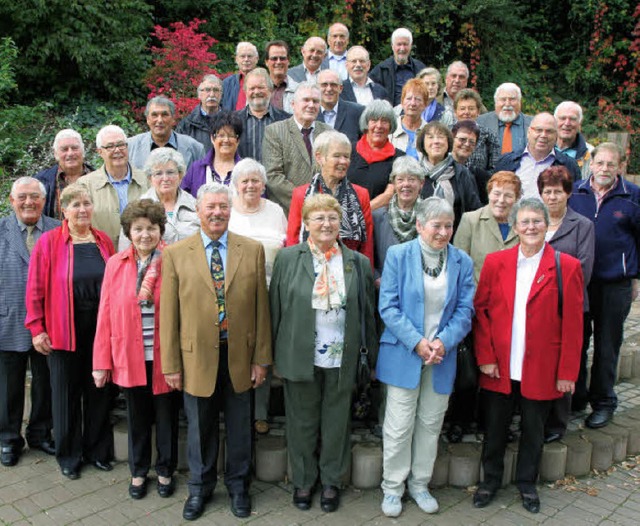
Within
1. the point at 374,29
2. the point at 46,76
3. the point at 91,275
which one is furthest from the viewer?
the point at 374,29

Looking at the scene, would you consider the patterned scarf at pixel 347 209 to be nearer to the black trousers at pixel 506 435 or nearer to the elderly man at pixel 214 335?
the elderly man at pixel 214 335

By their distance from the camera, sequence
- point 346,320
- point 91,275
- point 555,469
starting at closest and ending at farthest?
point 346,320
point 91,275
point 555,469

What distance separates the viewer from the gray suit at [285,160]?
564 cm

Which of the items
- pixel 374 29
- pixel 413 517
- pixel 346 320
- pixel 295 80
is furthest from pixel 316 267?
pixel 374 29

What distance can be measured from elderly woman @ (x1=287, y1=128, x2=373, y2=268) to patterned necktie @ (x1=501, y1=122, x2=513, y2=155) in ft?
8.43

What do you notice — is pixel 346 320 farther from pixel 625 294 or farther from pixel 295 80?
pixel 295 80

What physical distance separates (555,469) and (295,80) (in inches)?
195

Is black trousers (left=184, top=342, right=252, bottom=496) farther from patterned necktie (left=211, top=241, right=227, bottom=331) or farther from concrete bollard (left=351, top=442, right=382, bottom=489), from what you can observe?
concrete bollard (left=351, top=442, right=382, bottom=489)

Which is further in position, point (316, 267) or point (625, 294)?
point (625, 294)

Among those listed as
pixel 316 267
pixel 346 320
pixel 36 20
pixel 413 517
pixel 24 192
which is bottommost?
pixel 413 517

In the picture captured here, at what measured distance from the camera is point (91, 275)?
4.71 meters

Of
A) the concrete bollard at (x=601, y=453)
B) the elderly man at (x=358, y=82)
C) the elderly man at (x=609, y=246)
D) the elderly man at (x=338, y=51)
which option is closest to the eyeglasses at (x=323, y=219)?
the elderly man at (x=609, y=246)

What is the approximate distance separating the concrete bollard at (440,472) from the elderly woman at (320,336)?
0.78 metres

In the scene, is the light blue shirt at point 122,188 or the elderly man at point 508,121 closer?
the light blue shirt at point 122,188
